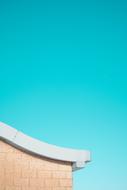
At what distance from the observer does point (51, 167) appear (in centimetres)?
839

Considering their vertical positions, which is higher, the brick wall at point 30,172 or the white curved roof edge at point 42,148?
the white curved roof edge at point 42,148

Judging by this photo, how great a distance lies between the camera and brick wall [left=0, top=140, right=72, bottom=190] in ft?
26.3

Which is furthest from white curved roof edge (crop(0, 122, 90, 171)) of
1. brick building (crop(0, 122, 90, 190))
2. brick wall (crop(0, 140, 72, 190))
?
brick wall (crop(0, 140, 72, 190))

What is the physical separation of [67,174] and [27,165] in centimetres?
112

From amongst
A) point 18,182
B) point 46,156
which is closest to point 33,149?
point 46,156

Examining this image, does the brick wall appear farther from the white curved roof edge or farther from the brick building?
→ the white curved roof edge

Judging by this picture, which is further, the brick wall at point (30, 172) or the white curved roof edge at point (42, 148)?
the white curved roof edge at point (42, 148)

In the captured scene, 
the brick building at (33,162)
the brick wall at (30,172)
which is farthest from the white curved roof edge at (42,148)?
the brick wall at (30,172)

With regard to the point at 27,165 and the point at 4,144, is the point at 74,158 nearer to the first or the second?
the point at 27,165

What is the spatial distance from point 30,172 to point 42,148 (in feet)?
2.30

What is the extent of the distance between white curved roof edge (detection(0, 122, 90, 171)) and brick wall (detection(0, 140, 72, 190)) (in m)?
0.21

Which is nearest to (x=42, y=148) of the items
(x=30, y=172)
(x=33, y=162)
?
(x=33, y=162)

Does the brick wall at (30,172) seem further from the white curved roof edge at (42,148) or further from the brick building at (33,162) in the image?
the white curved roof edge at (42,148)

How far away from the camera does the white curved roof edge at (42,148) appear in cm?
814
